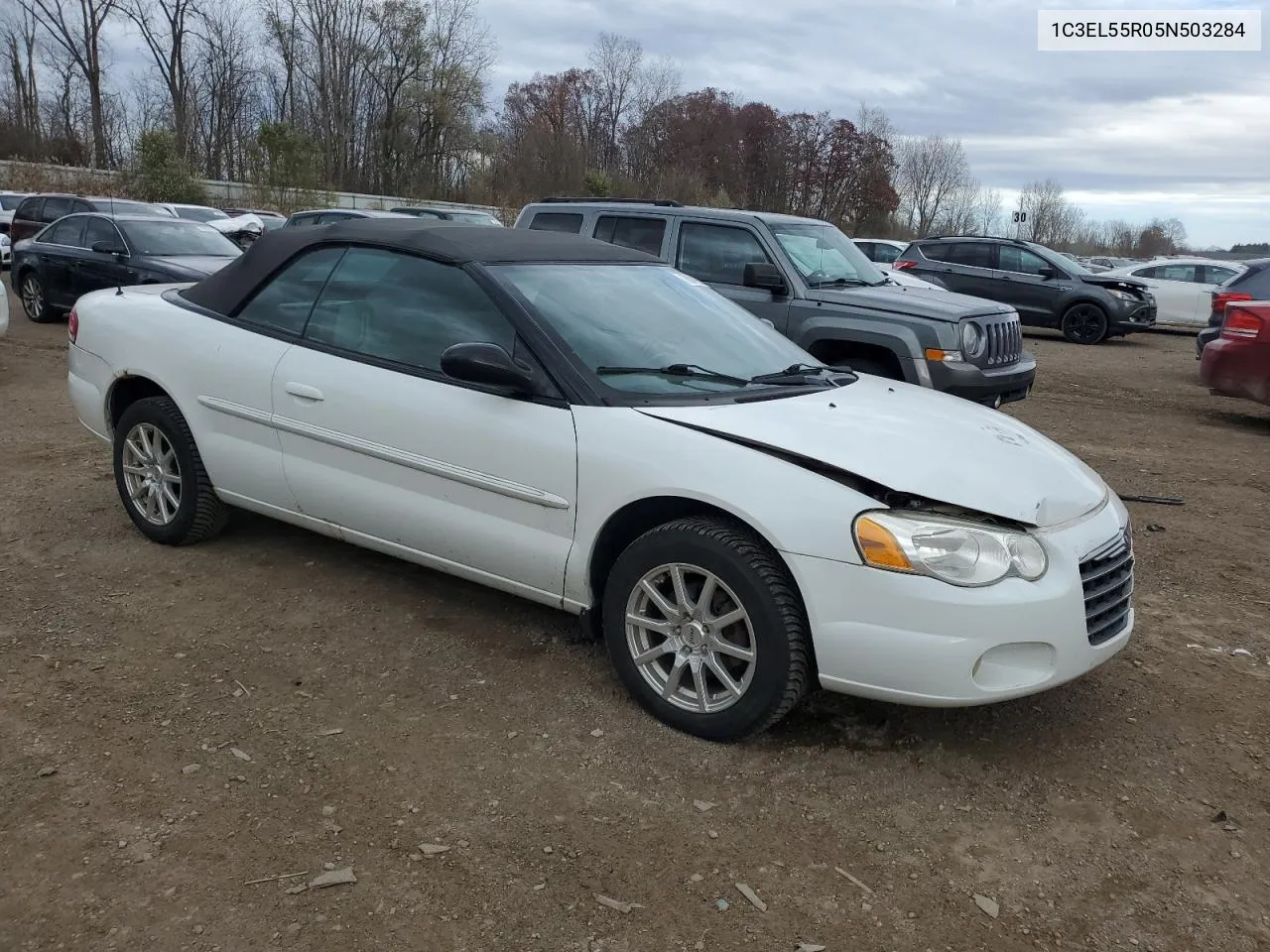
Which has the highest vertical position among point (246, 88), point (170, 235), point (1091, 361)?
point (246, 88)

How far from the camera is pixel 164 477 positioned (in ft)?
16.4

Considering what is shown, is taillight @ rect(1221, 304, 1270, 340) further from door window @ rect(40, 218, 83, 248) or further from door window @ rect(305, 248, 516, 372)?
door window @ rect(40, 218, 83, 248)

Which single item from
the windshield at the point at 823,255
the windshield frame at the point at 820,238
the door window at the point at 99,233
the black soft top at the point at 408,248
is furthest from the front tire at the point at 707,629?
the door window at the point at 99,233

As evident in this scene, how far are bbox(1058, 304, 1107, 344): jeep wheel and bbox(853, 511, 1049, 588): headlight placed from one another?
15.8 metres

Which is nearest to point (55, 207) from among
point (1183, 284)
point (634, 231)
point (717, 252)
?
point (634, 231)

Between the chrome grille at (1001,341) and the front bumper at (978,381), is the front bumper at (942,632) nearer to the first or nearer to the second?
the front bumper at (978,381)

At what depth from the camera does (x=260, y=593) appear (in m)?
4.59

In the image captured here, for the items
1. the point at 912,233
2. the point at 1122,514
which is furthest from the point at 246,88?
the point at 1122,514

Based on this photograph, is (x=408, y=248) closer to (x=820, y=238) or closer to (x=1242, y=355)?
(x=820, y=238)

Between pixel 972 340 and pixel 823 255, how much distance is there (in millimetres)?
1590

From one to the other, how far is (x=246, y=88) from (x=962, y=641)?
58.7 m

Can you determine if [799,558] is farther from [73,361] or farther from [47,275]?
[47,275]

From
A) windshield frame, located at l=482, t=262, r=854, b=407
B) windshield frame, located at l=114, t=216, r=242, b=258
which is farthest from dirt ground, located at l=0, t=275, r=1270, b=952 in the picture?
windshield frame, located at l=114, t=216, r=242, b=258

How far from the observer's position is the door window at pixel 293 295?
14.8 feet
